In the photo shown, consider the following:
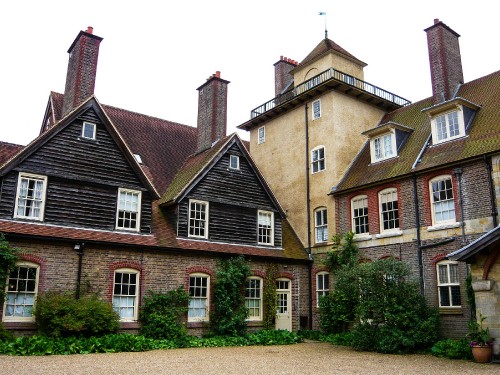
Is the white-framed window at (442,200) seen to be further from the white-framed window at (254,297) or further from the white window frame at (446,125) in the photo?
the white-framed window at (254,297)

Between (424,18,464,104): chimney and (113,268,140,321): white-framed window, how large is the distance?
53.9 feet

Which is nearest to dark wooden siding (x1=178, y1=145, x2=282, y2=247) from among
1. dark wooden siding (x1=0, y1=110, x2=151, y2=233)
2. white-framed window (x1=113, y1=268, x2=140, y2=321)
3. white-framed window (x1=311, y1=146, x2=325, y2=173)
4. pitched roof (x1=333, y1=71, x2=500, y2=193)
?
dark wooden siding (x1=0, y1=110, x2=151, y2=233)

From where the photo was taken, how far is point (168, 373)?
455 inches

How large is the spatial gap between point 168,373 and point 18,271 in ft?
25.3

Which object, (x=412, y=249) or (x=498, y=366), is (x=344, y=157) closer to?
(x=412, y=249)

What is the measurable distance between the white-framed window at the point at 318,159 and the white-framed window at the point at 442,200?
21.4 feet

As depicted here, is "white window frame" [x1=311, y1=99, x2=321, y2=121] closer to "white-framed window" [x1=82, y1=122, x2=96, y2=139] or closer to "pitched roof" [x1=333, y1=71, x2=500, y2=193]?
"pitched roof" [x1=333, y1=71, x2=500, y2=193]

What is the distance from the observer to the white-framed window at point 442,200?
18.9 meters

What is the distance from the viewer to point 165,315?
60.5ft

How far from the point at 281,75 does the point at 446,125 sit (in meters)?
13.0

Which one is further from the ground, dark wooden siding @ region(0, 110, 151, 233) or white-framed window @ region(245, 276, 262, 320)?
dark wooden siding @ region(0, 110, 151, 233)

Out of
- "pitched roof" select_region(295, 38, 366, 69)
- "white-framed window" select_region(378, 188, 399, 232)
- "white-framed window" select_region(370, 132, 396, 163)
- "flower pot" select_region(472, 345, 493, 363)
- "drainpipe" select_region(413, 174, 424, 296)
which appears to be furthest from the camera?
"pitched roof" select_region(295, 38, 366, 69)

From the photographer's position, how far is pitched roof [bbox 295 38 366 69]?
27283 millimetres

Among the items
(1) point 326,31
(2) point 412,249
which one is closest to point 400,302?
(2) point 412,249
